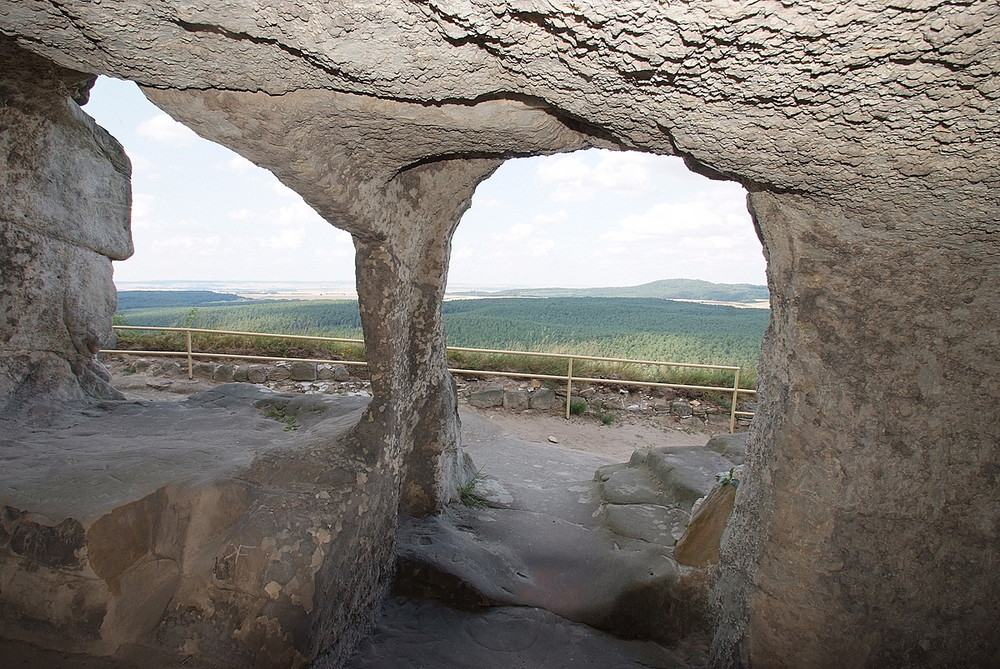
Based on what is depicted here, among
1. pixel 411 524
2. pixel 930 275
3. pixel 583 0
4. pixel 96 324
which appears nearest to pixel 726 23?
pixel 583 0

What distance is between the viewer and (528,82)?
1312mm

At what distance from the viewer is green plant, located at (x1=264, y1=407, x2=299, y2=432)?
3.24 metres

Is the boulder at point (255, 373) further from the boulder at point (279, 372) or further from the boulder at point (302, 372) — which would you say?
the boulder at point (302, 372)

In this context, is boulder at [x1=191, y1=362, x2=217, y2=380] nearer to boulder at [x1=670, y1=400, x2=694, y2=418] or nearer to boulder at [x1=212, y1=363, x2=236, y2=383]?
boulder at [x1=212, y1=363, x2=236, y2=383]

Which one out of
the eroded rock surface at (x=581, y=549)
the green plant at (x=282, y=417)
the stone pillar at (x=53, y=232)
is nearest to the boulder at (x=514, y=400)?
the eroded rock surface at (x=581, y=549)

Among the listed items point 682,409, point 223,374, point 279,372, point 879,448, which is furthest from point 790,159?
point 223,374

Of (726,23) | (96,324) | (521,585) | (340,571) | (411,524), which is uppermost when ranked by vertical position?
(726,23)

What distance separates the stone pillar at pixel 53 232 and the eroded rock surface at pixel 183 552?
2.65 ft

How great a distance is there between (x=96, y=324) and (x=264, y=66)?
2.86m

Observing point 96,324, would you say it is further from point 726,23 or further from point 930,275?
point 930,275

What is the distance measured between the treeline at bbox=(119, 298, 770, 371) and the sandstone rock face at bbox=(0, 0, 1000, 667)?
7389 mm

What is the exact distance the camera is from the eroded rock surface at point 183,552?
1944mm

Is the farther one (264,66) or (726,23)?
(264,66)

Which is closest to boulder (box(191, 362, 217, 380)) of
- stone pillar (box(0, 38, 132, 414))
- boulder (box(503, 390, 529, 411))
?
boulder (box(503, 390, 529, 411))
